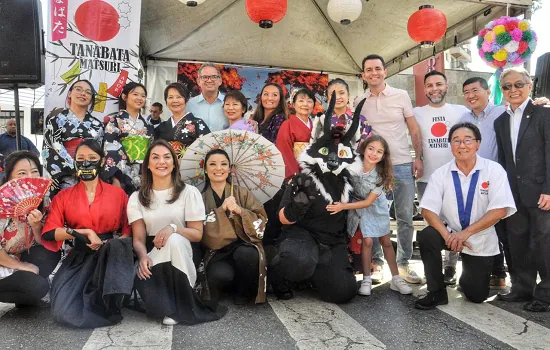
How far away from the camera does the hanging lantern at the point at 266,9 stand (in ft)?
16.5

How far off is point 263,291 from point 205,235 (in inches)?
23.1

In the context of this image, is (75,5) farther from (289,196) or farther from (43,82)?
(289,196)

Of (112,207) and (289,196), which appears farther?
(289,196)

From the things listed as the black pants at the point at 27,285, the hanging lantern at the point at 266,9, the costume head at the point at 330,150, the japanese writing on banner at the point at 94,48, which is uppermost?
the hanging lantern at the point at 266,9

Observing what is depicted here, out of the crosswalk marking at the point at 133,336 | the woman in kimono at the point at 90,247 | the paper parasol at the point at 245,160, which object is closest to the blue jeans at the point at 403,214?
the paper parasol at the point at 245,160

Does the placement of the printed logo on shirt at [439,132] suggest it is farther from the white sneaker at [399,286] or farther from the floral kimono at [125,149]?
the floral kimono at [125,149]

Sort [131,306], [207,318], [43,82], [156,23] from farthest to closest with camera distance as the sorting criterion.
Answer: [156,23], [43,82], [131,306], [207,318]

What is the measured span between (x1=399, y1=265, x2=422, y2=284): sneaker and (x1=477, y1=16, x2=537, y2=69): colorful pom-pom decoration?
238 cm

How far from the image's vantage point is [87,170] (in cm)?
320

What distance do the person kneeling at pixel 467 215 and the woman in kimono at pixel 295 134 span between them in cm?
111

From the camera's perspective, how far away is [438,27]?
5.76 metres

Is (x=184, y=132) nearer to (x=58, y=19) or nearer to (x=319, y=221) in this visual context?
(x=319, y=221)

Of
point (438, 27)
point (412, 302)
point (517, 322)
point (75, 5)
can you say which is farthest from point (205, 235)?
point (438, 27)

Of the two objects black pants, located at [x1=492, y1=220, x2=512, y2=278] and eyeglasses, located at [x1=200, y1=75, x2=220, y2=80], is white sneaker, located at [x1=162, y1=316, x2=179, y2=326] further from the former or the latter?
black pants, located at [x1=492, y1=220, x2=512, y2=278]
